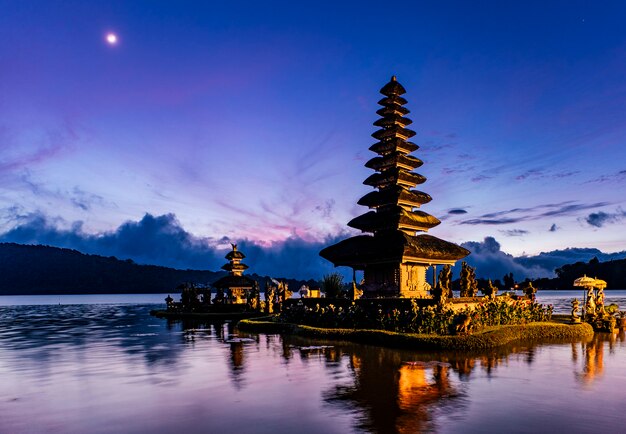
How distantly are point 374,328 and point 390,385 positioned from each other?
14.0m

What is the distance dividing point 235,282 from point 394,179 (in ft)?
127

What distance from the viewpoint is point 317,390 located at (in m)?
16.5

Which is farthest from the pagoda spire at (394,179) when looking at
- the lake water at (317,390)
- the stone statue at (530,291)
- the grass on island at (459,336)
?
the lake water at (317,390)

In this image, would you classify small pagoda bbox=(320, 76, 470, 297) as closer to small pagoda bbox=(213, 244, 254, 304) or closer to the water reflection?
the water reflection

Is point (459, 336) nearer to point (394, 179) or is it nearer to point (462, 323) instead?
point (462, 323)

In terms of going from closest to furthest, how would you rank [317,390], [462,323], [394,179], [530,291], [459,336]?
[317,390], [459,336], [462,323], [530,291], [394,179]

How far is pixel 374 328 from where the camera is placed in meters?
30.8

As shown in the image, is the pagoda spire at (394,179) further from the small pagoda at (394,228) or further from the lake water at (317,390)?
the lake water at (317,390)

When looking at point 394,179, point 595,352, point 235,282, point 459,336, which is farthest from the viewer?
point 235,282

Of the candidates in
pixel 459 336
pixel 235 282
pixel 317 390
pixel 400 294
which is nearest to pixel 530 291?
pixel 400 294

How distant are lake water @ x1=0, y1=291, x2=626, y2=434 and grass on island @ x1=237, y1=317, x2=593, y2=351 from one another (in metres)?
1.23

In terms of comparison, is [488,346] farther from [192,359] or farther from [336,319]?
[192,359]

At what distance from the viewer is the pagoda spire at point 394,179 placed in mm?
41125

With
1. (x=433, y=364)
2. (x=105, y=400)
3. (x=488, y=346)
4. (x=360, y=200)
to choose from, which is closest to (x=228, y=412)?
(x=105, y=400)
